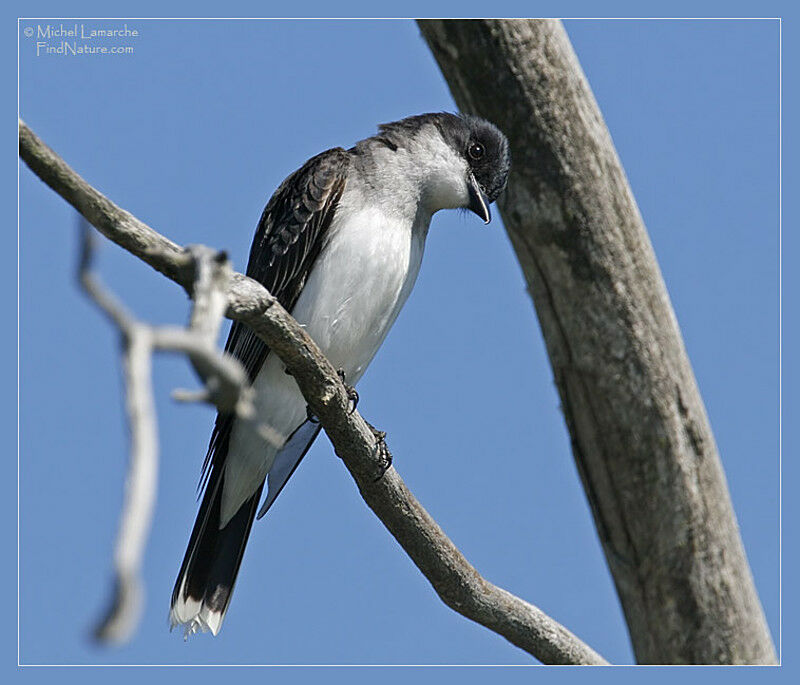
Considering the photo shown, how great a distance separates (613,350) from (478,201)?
1069 mm

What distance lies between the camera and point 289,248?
5.02 meters

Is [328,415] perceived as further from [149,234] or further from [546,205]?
[546,205]

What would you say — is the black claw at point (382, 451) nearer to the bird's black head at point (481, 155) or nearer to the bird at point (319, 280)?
the bird at point (319, 280)

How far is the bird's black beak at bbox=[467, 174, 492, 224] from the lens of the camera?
542 cm

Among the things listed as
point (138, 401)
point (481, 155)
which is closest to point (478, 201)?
point (481, 155)

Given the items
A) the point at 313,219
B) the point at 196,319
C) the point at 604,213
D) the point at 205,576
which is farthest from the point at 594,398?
the point at 196,319

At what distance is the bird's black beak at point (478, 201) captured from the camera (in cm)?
542

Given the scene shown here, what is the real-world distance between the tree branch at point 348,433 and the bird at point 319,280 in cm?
59

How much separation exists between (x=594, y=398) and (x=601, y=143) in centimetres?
137

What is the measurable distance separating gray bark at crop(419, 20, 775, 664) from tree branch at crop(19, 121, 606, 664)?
0.88 meters

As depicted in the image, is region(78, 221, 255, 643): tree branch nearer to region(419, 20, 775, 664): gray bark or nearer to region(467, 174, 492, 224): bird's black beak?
region(467, 174, 492, 224): bird's black beak

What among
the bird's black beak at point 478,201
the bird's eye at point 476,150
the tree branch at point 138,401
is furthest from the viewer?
the bird's eye at point 476,150

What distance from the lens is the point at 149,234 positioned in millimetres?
3061

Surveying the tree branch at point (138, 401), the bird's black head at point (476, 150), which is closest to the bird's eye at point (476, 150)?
the bird's black head at point (476, 150)
